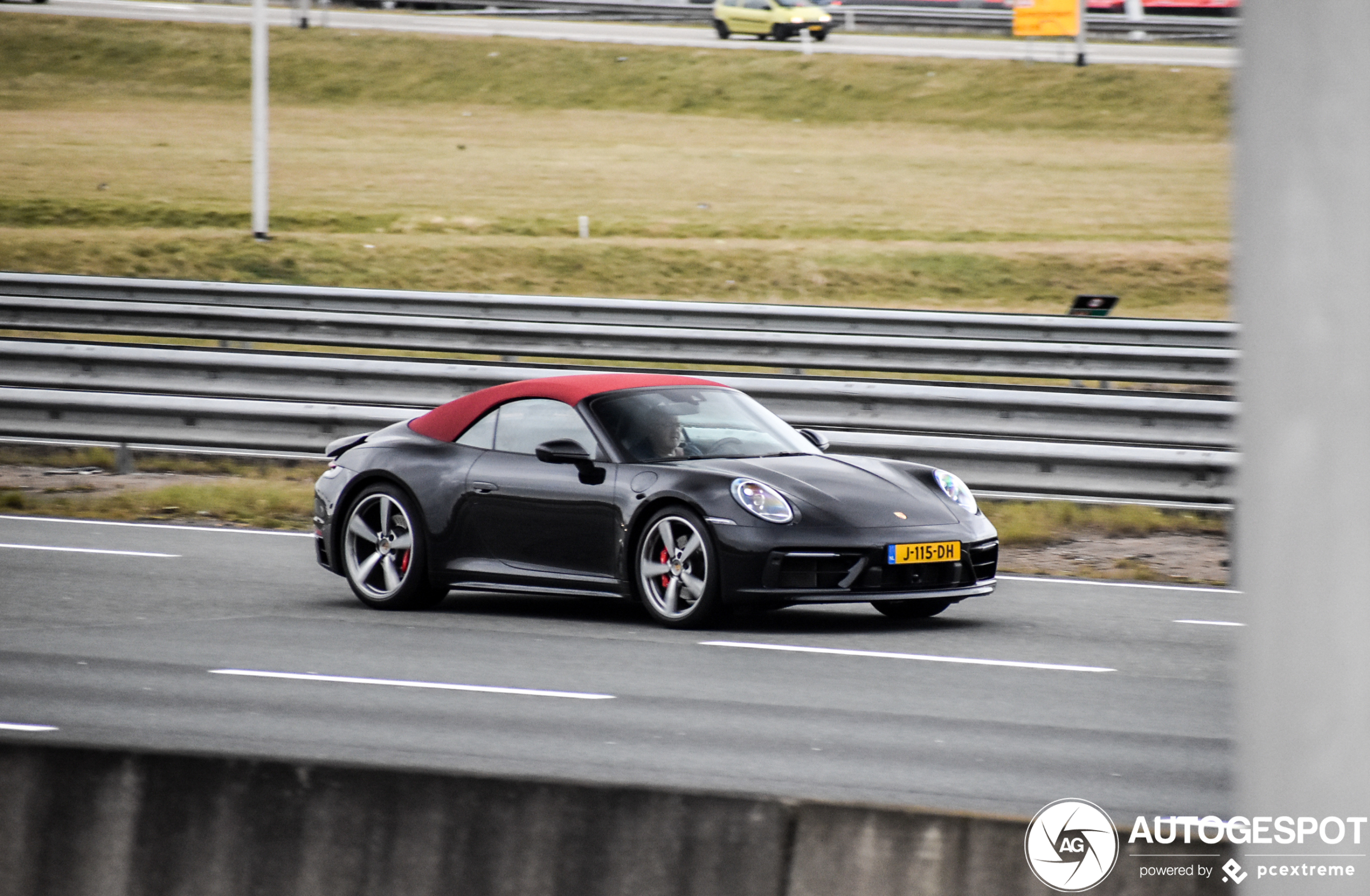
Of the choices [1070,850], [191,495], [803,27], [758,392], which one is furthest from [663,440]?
[803,27]

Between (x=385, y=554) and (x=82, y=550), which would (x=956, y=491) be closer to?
(x=385, y=554)

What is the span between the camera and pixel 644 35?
168ft

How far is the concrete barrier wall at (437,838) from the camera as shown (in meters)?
3.23

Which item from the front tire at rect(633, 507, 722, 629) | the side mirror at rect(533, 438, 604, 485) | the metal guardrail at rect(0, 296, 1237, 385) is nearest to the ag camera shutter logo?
the front tire at rect(633, 507, 722, 629)

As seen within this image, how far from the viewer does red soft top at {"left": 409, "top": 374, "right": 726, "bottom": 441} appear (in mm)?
9906

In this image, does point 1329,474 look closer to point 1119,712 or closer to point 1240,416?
point 1240,416

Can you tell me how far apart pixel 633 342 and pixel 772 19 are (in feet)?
108

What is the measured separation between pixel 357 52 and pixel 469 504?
41043 mm

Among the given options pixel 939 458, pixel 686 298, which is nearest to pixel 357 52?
pixel 686 298

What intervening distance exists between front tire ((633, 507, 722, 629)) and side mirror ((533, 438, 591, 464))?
55 cm

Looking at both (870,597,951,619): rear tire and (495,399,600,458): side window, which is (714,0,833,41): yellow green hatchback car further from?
(870,597,951,619): rear tire

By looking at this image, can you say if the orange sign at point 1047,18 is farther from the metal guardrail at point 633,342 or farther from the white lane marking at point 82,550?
the white lane marking at point 82,550

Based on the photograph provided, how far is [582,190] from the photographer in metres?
35.2

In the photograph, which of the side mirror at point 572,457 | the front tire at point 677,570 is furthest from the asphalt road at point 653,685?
the side mirror at point 572,457
